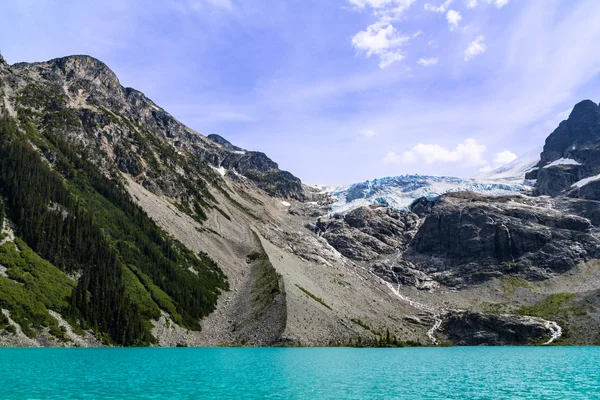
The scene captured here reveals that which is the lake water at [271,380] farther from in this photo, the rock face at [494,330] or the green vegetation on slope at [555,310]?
the green vegetation on slope at [555,310]

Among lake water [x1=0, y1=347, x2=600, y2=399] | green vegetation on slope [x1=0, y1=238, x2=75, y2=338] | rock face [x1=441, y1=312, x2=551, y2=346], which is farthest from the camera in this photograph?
rock face [x1=441, y1=312, x2=551, y2=346]

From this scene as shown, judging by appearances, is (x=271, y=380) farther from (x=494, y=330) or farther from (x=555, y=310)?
(x=555, y=310)

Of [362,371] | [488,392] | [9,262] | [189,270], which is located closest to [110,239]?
Result: [189,270]

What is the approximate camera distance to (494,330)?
181 meters

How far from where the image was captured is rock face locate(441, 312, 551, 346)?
175625 millimetres

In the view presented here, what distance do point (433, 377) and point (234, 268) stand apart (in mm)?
127316

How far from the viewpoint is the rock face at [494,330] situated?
17562 cm

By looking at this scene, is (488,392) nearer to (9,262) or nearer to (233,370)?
(233,370)

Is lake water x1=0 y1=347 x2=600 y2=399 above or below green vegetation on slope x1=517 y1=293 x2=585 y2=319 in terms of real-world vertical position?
below

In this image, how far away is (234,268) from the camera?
183 meters

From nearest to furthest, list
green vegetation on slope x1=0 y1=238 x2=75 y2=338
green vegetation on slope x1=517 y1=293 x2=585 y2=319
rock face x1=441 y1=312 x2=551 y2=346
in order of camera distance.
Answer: green vegetation on slope x1=0 y1=238 x2=75 y2=338
rock face x1=441 y1=312 x2=551 y2=346
green vegetation on slope x1=517 y1=293 x2=585 y2=319

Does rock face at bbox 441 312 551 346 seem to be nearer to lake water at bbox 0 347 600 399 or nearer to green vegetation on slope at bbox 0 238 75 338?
lake water at bbox 0 347 600 399

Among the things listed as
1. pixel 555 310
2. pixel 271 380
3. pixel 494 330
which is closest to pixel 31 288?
pixel 271 380

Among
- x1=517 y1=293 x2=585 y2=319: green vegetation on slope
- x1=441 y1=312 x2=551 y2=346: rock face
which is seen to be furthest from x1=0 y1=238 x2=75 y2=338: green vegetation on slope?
x1=517 y1=293 x2=585 y2=319: green vegetation on slope
